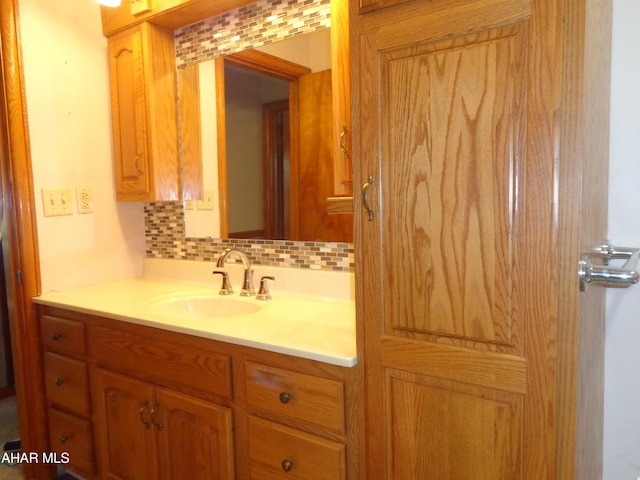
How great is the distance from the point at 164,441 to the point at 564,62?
148 centimetres

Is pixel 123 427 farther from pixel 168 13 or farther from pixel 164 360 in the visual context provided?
pixel 168 13

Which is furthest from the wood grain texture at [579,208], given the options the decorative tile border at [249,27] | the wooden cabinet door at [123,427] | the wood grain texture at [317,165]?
the wooden cabinet door at [123,427]

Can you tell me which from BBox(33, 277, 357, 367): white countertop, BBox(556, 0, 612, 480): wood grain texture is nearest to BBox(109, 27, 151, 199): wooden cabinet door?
BBox(33, 277, 357, 367): white countertop

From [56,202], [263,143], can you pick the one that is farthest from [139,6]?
[56,202]

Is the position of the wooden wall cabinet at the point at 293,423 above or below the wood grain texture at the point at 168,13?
below

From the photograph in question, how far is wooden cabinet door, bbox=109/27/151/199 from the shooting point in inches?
74.8

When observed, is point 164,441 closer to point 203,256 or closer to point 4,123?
point 203,256

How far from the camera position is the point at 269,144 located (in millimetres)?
1742

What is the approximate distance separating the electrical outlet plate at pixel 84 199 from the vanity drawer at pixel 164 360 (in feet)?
2.02

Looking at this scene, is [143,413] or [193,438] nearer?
[193,438]

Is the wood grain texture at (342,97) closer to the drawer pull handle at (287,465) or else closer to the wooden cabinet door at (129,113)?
the drawer pull handle at (287,465)

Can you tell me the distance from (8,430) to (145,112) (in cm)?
190

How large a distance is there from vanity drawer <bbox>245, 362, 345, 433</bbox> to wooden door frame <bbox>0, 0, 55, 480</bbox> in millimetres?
1155

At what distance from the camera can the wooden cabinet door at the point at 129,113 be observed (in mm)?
1900
